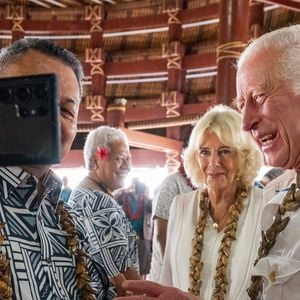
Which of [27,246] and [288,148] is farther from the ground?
[288,148]

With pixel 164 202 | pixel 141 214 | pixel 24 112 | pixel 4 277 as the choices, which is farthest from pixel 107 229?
pixel 141 214

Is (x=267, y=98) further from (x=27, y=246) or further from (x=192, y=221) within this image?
(x=192, y=221)

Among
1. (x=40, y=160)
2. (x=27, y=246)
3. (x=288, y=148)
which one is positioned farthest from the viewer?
(x=288, y=148)

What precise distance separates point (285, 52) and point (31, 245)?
28.6 inches

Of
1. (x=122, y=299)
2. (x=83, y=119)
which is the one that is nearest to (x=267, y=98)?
(x=122, y=299)

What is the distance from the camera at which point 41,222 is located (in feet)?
3.74

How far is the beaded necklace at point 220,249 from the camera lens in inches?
78.2

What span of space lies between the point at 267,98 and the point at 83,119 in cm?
1031

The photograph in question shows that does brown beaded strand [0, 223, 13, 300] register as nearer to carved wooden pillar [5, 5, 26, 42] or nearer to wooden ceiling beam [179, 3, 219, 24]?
wooden ceiling beam [179, 3, 219, 24]

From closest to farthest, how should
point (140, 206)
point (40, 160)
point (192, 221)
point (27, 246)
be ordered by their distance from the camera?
point (40, 160)
point (27, 246)
point (192, 221)
point (140, 206)

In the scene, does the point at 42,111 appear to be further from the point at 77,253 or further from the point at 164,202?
the point at 164,202

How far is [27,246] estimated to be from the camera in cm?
108

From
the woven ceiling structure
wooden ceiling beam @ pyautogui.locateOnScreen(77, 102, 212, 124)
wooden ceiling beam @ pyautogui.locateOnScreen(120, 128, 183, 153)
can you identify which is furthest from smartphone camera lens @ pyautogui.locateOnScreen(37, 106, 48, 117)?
wooden ceiling beam @ pyautogui.locateOnScreen(77, 102, 212, 124)

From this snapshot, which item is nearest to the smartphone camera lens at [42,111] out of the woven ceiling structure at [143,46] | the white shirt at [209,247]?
the white shirt at [209,247]
